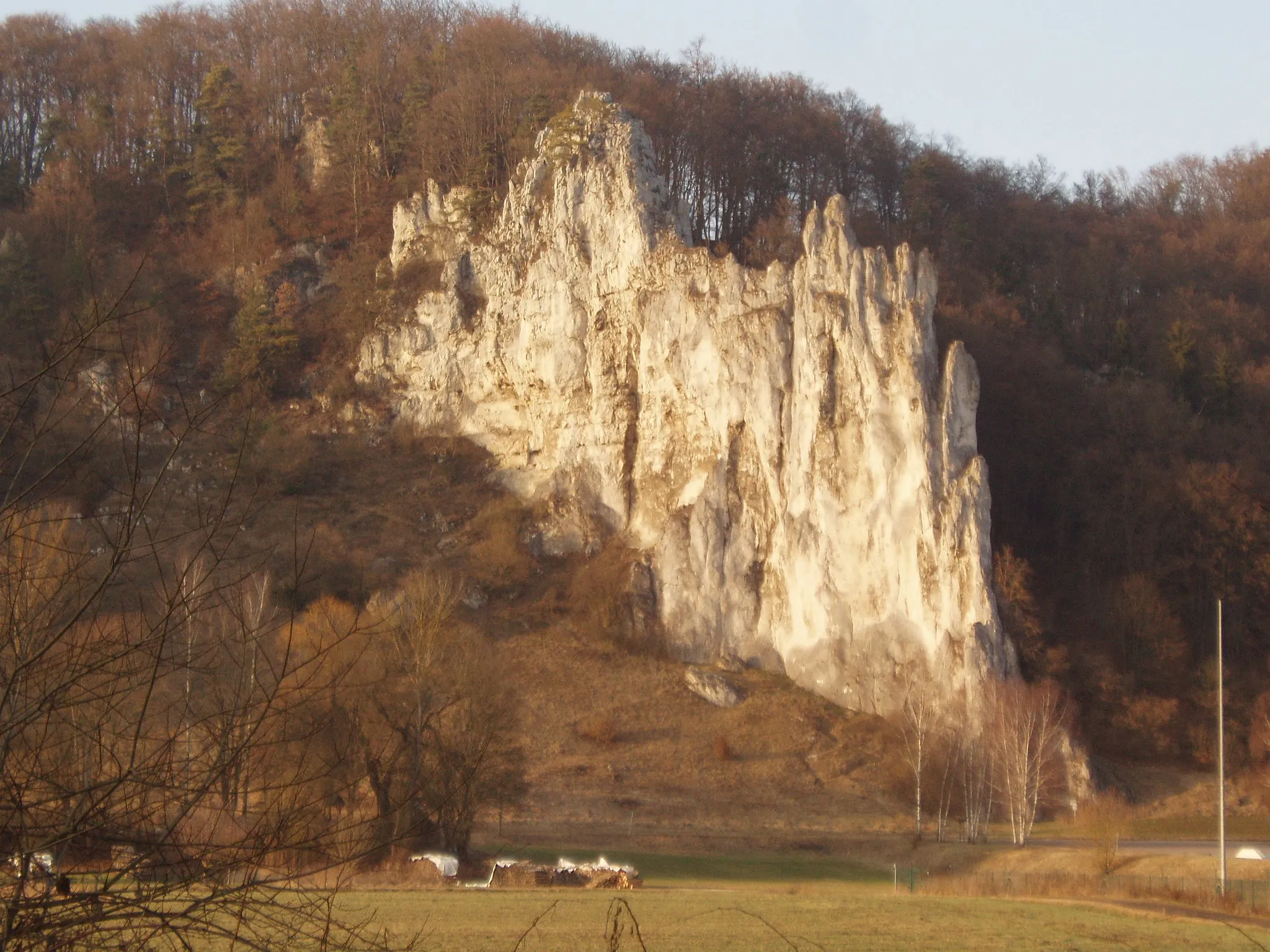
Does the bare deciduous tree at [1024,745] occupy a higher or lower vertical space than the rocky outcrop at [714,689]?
lower

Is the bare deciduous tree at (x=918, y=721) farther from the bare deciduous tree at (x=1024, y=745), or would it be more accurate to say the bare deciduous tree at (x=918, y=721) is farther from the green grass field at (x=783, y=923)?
the green grass field at (x=783, y=923)

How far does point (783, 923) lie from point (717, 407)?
30.7 m

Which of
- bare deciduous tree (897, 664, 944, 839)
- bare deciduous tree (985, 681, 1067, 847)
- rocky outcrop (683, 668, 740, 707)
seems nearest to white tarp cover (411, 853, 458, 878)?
bare deciduous tree (897, 664, 944, 839)

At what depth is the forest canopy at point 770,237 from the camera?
45.7m

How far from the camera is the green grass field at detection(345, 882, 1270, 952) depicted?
15469 mm

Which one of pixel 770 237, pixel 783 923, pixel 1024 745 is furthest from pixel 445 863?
pixel 770 237

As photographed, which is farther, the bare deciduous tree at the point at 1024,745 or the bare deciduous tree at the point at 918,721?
the bare deciduous tree at the point at 918,721

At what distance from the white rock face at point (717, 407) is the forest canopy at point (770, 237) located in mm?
2852

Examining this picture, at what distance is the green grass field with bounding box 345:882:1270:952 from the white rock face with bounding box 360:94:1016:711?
19584mm

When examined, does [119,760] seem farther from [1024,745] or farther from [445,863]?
[1024,745]

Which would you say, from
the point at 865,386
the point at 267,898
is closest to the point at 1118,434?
the point at 865,386

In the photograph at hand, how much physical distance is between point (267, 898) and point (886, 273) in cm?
4115

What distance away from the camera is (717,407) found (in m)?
47.3

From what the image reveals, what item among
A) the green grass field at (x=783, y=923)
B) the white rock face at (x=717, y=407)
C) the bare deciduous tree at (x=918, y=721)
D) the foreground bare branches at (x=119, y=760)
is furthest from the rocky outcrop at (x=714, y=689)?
the foreground bare branches at (x=119, y=760)
